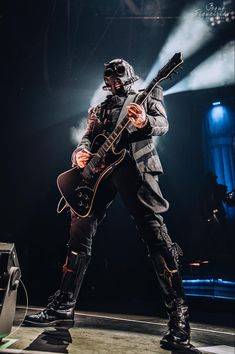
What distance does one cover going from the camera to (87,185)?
2.19m

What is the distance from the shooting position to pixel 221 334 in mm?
2361

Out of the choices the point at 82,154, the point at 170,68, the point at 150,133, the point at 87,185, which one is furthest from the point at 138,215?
the point at 170,68

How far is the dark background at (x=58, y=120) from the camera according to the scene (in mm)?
5816

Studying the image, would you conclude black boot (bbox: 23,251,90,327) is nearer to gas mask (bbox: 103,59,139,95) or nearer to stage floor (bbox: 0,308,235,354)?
stage floor (bbox: 0,308,235,354)

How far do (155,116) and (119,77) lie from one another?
1.88ft

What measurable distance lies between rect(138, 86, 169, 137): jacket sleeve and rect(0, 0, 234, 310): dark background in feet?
12.9

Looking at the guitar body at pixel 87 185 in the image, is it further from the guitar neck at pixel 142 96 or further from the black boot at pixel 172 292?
the black boot at pixel 172 292

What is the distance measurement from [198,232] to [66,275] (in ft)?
18.5

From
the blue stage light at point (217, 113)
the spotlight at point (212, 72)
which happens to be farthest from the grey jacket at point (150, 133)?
the blue stage light at point (217, 113)

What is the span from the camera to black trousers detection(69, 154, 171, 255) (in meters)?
1.95

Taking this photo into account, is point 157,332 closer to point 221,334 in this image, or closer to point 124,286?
point 221,334

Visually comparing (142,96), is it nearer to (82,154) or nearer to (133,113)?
(133,113)

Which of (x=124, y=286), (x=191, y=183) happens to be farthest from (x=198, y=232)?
(x=124, y=286)

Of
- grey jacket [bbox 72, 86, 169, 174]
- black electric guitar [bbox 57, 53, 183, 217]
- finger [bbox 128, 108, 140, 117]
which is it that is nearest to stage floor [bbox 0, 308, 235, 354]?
black electric guitar [bbox 57, 53, 183, 217]
